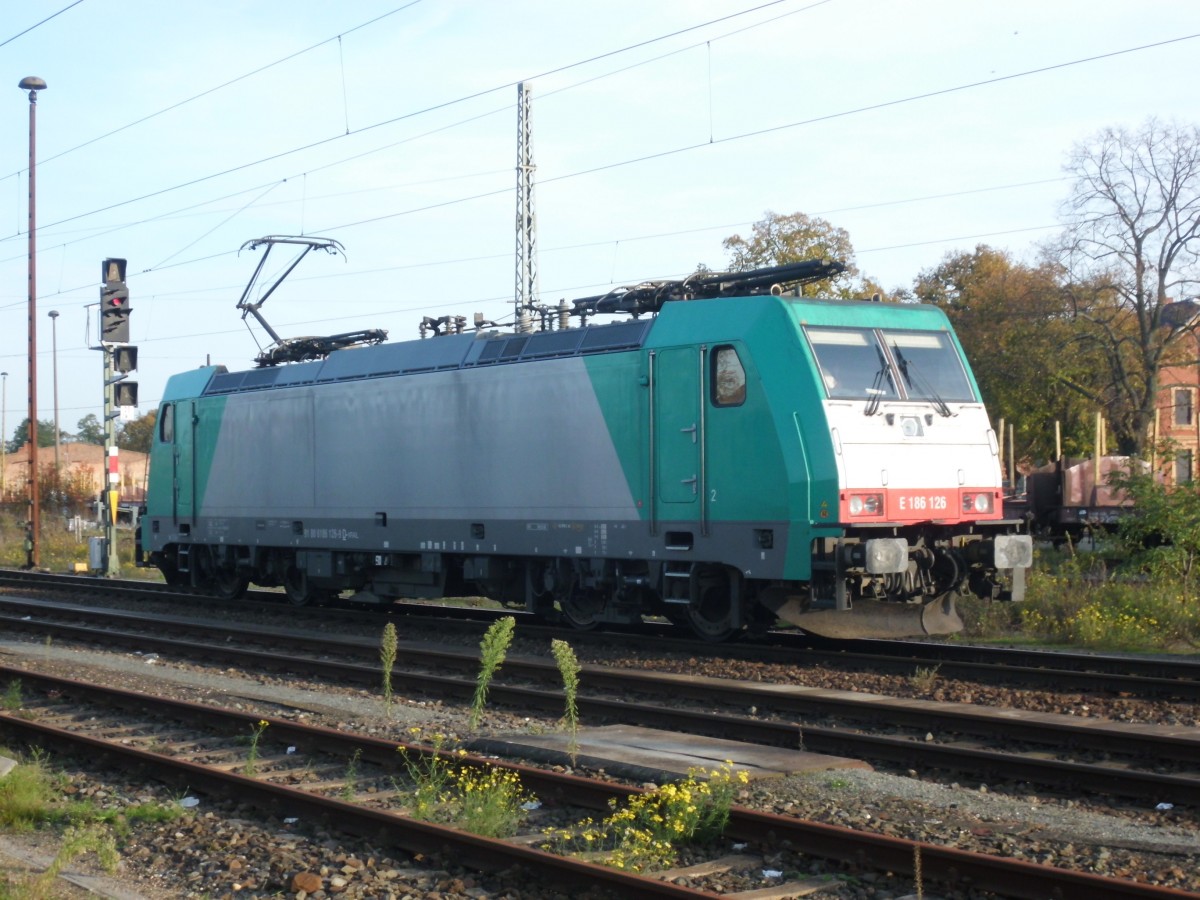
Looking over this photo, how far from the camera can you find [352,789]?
8242 mm

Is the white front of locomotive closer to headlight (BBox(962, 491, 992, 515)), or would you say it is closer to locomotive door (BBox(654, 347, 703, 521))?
headlight (BBox(962, 491, 992, 515))

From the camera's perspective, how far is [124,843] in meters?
7.37

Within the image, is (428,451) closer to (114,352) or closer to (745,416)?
(745,416)

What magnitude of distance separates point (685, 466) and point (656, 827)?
274 inches

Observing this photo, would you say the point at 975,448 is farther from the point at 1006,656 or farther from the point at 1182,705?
the point at 1182,705

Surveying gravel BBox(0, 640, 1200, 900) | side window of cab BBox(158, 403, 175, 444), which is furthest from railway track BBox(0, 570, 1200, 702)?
side window of cab BBox(158, 403, 175, 444)

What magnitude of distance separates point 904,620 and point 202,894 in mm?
8509

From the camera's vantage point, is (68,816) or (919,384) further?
(919,384)

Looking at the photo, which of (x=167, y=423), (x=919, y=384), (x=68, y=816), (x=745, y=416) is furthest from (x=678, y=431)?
(x=167, y=423)

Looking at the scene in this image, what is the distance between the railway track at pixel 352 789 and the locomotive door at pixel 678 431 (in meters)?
4.77

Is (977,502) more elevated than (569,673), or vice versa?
(977,502)

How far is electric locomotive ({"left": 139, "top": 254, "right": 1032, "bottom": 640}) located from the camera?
501 inches

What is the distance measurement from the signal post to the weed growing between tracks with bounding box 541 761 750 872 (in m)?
22.2

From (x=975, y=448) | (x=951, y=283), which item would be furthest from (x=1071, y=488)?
(x=951, y=283)
